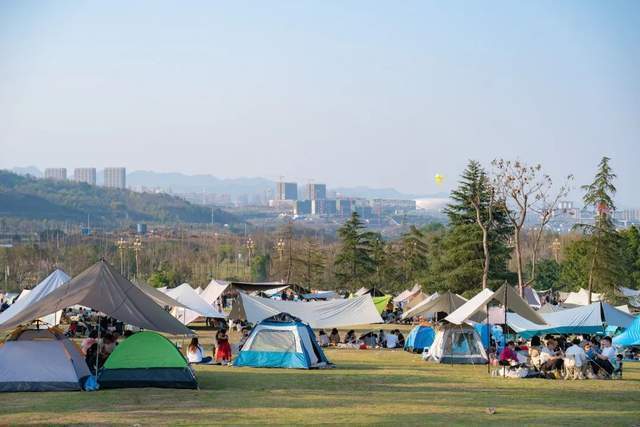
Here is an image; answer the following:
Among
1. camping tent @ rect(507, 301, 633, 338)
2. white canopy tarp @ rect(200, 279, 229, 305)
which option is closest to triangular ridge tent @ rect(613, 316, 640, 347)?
camping tent @ rect(507, 301, 633, 338)

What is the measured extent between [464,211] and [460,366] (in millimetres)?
35422

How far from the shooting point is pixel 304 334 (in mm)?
22219

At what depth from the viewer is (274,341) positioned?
2216cm

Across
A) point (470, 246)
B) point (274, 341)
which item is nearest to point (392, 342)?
point (274, 341)

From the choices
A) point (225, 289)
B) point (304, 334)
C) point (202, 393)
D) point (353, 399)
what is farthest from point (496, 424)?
point (225, 289)

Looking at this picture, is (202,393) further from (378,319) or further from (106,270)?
(378,319)

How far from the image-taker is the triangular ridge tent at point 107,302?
17234 millimetres

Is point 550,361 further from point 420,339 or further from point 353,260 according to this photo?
point 353,260

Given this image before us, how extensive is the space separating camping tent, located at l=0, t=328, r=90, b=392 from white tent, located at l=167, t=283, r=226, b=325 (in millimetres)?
18769

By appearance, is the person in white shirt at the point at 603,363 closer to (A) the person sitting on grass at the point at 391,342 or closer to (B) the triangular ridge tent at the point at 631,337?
(B) the triangular ridge tent at the point at 631,337

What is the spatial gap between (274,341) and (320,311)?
746 cm

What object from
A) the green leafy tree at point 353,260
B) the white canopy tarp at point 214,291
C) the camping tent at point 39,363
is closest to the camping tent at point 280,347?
the camping tent at point 39,363

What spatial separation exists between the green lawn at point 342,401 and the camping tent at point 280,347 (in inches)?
29.7

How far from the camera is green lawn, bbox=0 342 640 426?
13977 millimetres
